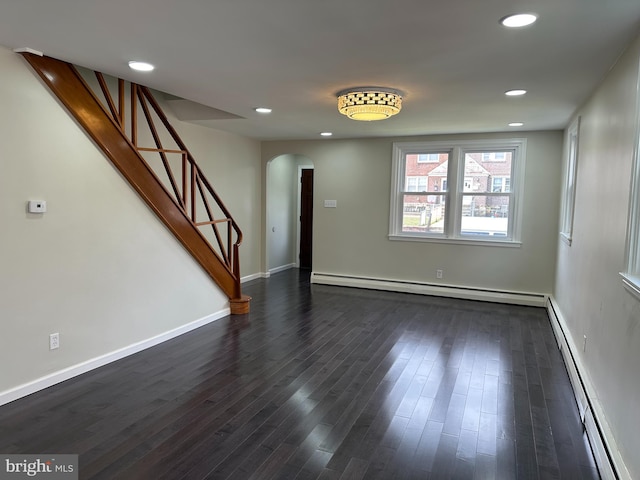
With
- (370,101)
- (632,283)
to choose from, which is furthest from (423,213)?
(632,283)

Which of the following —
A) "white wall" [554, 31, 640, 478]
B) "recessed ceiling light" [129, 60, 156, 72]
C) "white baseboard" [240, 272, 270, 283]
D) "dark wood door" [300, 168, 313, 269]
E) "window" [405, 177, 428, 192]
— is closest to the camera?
"white wall" [554, 31, 640, 478]

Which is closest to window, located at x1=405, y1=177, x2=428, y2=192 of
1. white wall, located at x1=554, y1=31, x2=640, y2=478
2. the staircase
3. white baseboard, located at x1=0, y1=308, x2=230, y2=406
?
white wall, located at x1=554, y1=31, x2=640, y2=478

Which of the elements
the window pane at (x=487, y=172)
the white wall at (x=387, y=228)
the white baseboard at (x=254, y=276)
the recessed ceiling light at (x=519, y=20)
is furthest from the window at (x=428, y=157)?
the recessed ceiling light at (x=519, y=20)

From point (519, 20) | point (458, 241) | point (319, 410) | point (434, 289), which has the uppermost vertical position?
point (519, 20)

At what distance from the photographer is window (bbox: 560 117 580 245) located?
4.27m

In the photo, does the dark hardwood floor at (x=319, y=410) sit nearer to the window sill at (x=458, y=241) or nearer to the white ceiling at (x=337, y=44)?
the window sill at (x=458, y=241)

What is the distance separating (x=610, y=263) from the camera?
254 centimetres

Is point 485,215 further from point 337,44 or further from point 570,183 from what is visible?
point 337,44

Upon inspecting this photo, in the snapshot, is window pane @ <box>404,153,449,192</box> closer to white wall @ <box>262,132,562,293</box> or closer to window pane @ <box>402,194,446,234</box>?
window pane @ <box>402,194,446,234</box>

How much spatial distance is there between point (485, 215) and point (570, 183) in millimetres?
1494

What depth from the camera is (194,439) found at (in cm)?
248

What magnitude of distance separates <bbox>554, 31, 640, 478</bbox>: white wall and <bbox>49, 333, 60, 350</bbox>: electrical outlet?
3.63 m

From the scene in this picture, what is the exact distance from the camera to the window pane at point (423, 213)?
6.32m

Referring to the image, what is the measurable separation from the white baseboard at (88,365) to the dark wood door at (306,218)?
3.97 m
